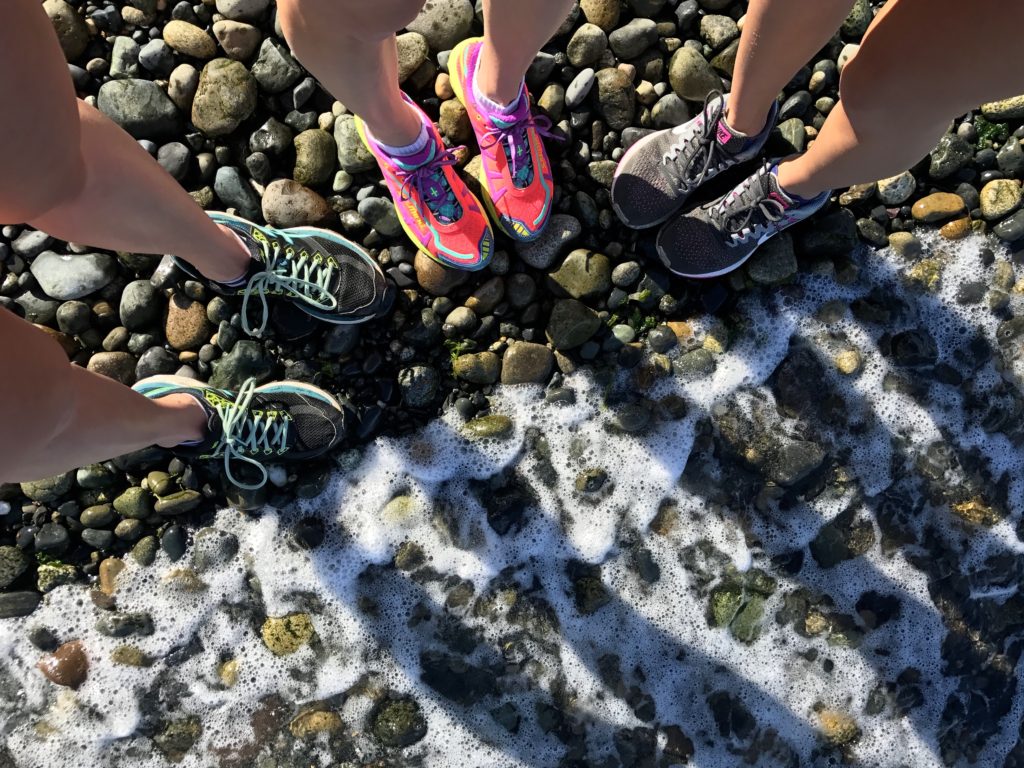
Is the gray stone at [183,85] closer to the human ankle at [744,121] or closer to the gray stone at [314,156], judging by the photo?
the gray stone at [314,156]

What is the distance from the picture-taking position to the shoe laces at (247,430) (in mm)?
2535

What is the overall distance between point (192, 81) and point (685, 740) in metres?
3.48

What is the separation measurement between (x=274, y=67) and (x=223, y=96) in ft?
0.78

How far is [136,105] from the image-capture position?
2674 millimetres

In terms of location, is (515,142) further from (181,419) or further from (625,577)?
(625,577)

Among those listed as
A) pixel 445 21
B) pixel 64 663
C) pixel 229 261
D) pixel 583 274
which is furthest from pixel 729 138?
pixel 64 663

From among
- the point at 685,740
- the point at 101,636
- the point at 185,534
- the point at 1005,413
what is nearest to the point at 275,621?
the point at 185,534

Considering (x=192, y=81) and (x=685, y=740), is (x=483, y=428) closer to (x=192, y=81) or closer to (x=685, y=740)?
(x=685, y=740)

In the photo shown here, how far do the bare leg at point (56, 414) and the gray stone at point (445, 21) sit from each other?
1816 millimetres

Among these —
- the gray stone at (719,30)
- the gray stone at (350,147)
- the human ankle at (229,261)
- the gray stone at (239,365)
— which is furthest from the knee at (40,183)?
the gray stone at (719,30)

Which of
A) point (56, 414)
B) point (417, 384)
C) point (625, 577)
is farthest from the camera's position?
point (625, 577)

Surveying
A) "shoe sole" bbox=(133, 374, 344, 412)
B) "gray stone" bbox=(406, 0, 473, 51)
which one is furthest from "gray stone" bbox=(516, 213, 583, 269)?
"shoe sole" bbox=(133, 374, 344, 412)

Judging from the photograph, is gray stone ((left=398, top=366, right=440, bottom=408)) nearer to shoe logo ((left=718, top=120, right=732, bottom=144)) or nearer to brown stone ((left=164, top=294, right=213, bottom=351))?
brown stone ((left=164, top=294, right=213, bottom=351))

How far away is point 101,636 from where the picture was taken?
2.82 meters
